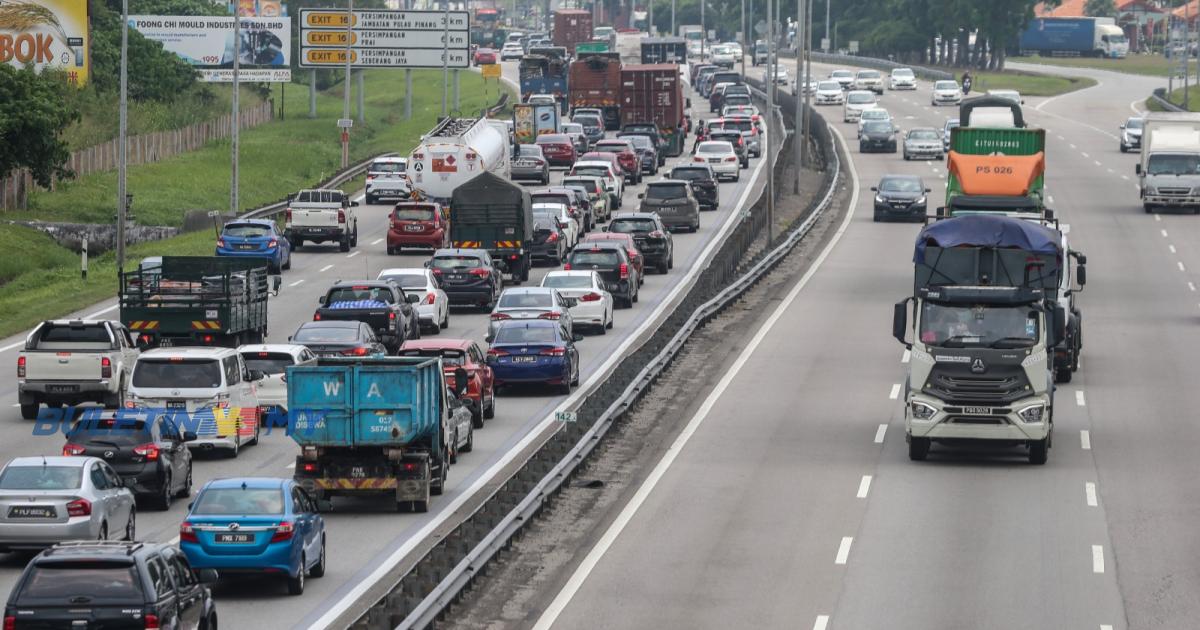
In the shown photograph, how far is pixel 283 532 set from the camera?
23.1 m

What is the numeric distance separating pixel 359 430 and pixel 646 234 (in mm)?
30324

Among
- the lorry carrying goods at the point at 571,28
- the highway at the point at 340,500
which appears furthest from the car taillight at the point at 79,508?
the lorry carrying goods at the point at 571,28

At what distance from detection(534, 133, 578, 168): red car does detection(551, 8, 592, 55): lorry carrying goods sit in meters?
81.5

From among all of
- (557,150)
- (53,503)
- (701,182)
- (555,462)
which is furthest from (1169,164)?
(53,503)

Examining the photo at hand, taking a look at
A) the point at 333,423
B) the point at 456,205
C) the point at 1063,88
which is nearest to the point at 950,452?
the point at 333,423

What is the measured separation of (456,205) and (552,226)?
465cm

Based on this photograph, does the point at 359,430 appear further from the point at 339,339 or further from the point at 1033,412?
the point at 339,339

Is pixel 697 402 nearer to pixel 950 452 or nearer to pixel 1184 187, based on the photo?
pixel 950 452

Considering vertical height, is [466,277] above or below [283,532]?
above

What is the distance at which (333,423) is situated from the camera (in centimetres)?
2844

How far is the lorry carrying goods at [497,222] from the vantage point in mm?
54938

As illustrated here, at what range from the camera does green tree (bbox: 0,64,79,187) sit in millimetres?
67500

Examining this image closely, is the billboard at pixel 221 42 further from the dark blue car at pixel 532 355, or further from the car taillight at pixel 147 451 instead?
the car taillight at pixel 147 451

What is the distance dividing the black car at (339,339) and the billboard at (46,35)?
A: 2083 inches
